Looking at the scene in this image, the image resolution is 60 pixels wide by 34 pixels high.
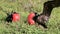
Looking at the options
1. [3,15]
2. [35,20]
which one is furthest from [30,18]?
[3,15]

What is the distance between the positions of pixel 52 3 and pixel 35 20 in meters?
0.79

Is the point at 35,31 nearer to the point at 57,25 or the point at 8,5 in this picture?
the point at 57,25

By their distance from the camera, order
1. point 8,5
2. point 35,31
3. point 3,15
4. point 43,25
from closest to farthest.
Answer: point 35,31
point 43,25
point 3,15
point 8,5

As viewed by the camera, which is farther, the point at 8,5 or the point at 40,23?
the point at 8,5

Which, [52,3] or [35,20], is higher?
[52,3]

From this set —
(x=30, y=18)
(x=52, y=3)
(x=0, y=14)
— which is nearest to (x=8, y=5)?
(x=0, y=14)

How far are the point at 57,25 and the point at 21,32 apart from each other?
1272mm

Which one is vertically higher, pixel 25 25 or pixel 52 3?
pixel 52 3

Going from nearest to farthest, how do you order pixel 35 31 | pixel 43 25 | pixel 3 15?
pixel 35 31
pixel 43 25
pixel 3 15

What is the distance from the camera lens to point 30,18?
8305 millimetres

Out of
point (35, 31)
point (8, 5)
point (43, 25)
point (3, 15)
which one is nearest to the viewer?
point (35, 31)

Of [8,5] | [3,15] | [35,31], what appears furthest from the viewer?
[8,5]

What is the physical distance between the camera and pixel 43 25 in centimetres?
795

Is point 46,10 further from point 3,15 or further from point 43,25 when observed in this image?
point 3,15
